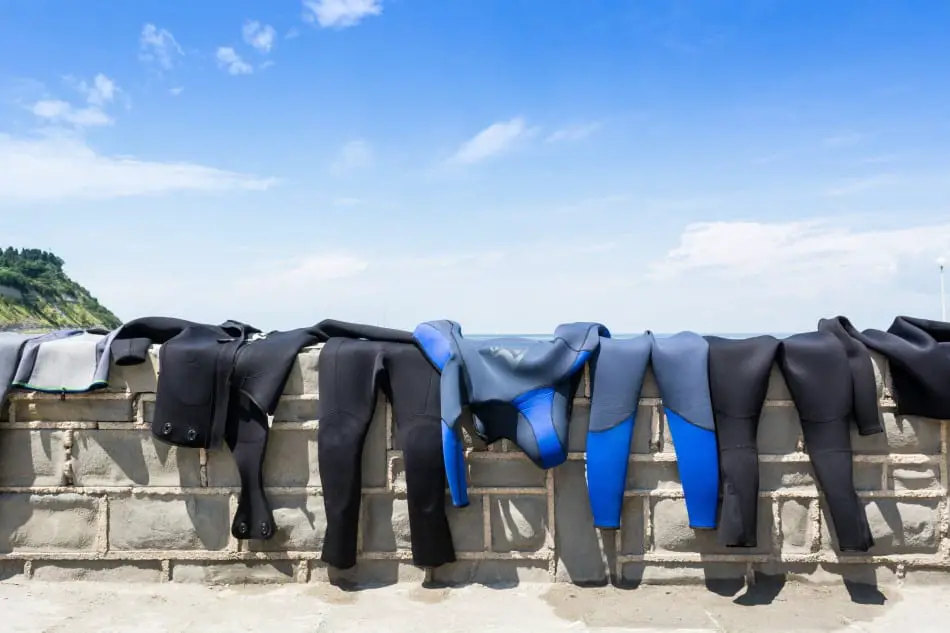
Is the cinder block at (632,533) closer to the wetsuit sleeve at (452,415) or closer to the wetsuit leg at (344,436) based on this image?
the wetsuit sleeve at (452,415)

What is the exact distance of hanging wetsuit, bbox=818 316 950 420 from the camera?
13.1 feet

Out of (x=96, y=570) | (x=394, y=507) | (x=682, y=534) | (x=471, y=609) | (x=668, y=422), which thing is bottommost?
(x=471, y=609)

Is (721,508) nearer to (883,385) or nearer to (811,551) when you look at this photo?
(811,551)

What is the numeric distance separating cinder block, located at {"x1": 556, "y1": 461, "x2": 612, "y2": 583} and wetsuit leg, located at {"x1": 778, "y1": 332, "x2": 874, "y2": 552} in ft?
3.98

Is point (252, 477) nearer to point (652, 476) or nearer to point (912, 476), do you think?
point (652, 476)

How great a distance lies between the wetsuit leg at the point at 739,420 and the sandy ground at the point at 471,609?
0.39 meters

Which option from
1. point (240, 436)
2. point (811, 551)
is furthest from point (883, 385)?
point (240, 436)

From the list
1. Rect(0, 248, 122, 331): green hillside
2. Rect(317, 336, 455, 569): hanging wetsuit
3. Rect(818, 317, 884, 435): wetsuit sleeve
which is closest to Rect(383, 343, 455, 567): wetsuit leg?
Rect(317, 336, 455, 569): hanging wetsuit

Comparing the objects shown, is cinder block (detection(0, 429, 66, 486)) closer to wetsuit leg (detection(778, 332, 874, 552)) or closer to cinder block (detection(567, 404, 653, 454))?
cinder block (detection(567, 404, 653, 454))

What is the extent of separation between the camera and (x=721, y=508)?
13.3ft

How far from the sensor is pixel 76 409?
4445 mm

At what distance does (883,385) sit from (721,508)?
115 centimetres

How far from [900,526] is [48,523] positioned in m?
4.94

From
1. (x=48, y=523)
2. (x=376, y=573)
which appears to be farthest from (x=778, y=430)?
(x=48, y=523)
